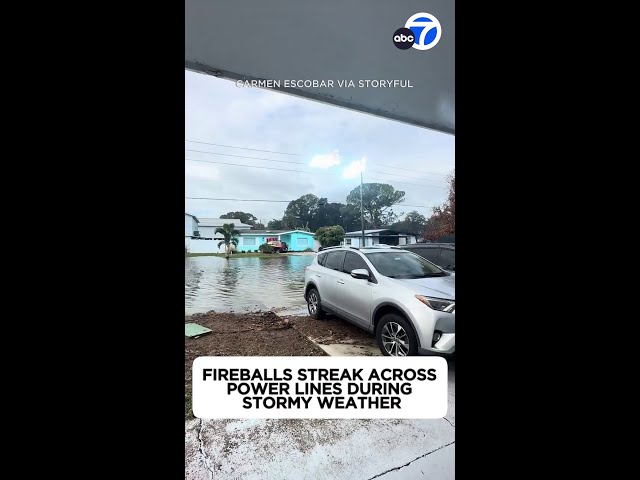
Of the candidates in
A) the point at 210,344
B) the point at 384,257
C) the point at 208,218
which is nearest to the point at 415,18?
the point at 384,257

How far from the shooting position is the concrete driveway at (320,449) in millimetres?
1481

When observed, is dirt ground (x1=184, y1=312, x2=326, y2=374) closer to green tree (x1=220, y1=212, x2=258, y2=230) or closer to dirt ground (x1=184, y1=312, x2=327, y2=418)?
dirt ground (x1=184, y1=312, x2=327, y2=418)

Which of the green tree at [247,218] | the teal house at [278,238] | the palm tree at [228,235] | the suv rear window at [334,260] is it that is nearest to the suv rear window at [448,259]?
the suv rear window at [334,260]

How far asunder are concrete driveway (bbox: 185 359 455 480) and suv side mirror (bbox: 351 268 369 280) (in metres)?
0.86

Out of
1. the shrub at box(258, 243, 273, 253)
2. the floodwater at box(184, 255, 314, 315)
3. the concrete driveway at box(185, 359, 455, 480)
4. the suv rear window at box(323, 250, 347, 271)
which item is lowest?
the concrete driveway at box(185, 359, 455, 480)

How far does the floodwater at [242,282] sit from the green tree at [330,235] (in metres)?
0.14

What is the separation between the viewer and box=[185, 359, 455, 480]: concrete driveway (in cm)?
148

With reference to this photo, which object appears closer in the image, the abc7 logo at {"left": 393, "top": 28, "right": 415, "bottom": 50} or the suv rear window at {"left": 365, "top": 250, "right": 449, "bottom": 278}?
the abc7 logo at {"left": 393, "top": 28, "right": 415, "bottom": 50}

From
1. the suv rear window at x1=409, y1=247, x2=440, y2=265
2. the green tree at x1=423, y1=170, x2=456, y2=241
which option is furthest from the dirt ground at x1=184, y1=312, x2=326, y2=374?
the green tree at x1=423, y1=170, x2=456, y2=241

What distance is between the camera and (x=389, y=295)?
175cm

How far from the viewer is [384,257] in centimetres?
181

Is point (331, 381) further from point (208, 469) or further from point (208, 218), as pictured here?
point (208, 218)

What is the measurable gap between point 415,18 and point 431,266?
1499mm

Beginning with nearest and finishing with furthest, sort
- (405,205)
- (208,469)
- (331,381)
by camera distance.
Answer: (208,469) < (331,381) < (405,205)
